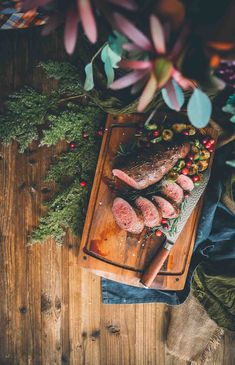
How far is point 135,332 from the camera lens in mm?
2201

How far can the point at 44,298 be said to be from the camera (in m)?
2.15

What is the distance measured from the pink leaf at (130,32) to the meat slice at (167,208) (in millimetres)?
962

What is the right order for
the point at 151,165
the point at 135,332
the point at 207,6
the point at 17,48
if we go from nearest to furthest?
the point at 207,6
the point at 151,165
the point at 17,48
the point at 135,332

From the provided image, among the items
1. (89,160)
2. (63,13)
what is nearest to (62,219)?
(89,160)

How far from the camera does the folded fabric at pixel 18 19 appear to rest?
69.1 inches

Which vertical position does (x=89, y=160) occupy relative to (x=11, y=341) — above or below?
above

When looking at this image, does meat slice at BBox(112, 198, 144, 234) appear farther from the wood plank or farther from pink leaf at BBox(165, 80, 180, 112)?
pink leaf at BBox(165, 80, 180, 112)

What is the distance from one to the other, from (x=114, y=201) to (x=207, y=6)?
1.01m

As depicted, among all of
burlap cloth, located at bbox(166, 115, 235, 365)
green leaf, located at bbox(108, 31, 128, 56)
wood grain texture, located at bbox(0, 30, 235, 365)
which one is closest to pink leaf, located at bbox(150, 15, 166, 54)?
green leaf, located at bbox(108, 31, 128, 56)

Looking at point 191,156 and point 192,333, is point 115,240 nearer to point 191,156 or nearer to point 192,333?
point 191,156

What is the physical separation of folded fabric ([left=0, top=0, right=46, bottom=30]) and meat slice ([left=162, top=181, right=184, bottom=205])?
875mm

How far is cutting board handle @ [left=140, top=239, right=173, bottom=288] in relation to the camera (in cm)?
187

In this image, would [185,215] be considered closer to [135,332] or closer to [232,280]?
[232,280]

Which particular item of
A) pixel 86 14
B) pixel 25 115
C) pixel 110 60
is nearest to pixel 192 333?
pixel 25 115
